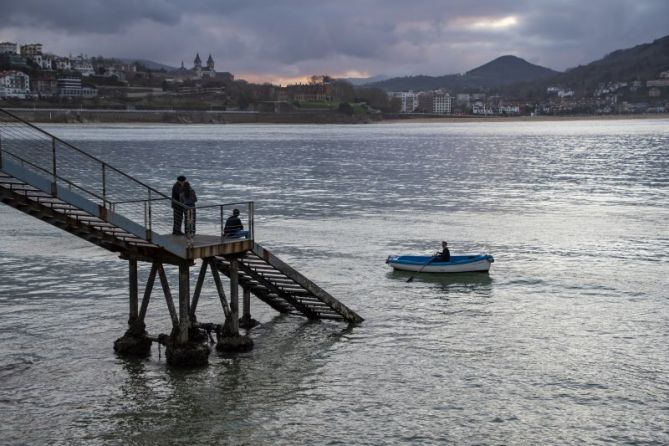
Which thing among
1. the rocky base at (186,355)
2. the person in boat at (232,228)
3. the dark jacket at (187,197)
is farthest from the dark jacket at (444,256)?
the rocky base at (186,355)

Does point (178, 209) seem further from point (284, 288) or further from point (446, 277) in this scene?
point (446, 277)

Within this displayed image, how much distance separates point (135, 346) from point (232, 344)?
9.21 feet

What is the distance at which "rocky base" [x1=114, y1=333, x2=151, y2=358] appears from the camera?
23188 millimetres

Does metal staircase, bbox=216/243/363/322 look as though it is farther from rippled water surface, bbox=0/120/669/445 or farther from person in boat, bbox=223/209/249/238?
person in boat, bbox=223/209/249/238

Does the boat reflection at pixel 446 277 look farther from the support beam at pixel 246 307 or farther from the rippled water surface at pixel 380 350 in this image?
the support beam at pixel 246 307

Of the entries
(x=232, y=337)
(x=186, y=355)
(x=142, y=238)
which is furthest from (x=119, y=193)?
(x=142, y=238)

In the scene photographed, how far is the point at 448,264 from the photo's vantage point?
1416 inches

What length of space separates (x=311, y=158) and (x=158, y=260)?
357ft

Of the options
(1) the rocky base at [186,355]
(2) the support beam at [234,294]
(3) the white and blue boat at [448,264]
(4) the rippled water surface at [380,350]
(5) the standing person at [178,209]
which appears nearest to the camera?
(4) the rippled water surface at [380,350]

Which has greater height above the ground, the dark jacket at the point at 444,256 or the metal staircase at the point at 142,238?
the metal staircase at the point at 142,238

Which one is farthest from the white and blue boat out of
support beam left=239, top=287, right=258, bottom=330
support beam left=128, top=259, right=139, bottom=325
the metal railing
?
support beam left=128, top=259, right=139, bottom=325

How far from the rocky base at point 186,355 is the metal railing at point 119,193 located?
10.4 feet

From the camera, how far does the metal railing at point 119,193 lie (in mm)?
19688

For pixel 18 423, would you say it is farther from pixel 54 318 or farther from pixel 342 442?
pixel 54 318
